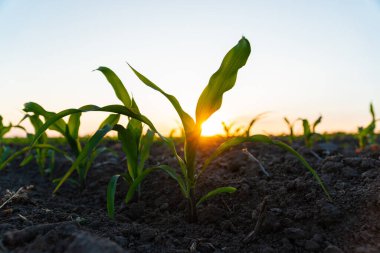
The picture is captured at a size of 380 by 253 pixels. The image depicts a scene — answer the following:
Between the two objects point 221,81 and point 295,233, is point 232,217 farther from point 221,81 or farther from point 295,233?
point 221,81

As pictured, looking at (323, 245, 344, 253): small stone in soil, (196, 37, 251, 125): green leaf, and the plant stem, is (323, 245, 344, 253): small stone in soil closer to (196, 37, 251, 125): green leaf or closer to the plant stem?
the plant stem

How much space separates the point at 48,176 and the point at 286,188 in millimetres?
2536

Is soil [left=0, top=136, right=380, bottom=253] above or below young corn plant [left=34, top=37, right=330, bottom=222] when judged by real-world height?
below

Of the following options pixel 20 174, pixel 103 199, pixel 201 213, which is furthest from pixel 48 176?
pixel 201 213

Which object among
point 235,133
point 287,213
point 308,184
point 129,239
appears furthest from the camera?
point 235,133

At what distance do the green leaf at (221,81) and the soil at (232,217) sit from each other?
49 cm

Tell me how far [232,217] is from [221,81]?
696 millimetres

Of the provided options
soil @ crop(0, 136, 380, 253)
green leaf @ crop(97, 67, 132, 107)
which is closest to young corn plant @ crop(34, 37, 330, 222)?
soil @ crop(0, 136, 380, 253)

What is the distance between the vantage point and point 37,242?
136 cm

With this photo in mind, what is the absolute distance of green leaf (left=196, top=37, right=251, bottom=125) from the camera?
1.74 metres

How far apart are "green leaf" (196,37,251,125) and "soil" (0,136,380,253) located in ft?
1.61

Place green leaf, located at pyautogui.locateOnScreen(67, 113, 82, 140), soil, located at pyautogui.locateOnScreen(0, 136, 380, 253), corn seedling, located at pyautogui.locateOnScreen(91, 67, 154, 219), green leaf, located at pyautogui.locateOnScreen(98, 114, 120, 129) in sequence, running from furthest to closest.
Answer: green leaf, located at pyautogui.locateOnScreen(67, 113, 82, 140) < green leaf, located at pyautogui.locateOnScreen(98, 114, 120, 129) < corn seedling, located at pyautogui.locateOnScreen(91, 67, 154, 219) < soil, located at pyautogui.locateOnScreen(0, 136, 380, 253)

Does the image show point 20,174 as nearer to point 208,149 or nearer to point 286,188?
point 208,149

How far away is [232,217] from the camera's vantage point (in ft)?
6.56
